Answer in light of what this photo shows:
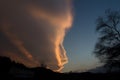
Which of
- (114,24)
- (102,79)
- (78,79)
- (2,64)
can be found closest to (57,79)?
(78,79)

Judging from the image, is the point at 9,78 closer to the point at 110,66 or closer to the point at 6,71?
the point at 6,71

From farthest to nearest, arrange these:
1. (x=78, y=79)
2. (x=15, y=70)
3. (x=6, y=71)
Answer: (x=15, y=70)
(x=6, y=71)
(x=78, y=79)

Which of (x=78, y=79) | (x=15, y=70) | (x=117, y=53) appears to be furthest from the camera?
(x=15, y=70)

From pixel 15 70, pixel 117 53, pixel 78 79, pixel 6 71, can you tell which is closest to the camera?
pixel 117 53

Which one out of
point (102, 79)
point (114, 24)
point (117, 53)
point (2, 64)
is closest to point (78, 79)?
point (102, 79)

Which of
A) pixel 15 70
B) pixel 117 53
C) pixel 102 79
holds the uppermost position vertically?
pixel 15 70

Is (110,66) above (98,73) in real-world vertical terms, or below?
below

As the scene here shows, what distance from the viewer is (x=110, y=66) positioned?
134 ft

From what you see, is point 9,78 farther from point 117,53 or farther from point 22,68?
point 117,53

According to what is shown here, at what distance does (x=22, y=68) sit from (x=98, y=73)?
1632 cm

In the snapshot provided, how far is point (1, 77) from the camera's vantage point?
135 feet

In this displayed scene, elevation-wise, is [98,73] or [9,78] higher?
[98,73]

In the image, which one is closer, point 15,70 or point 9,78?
point 9,78

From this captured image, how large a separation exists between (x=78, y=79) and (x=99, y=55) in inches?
225
